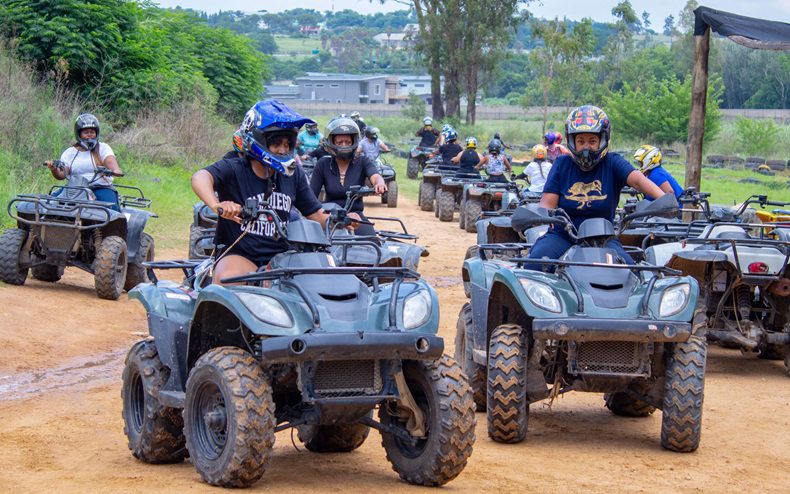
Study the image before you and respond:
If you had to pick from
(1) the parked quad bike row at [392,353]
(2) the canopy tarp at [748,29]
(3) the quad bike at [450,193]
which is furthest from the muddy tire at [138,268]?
(3) the quad bike at [450,193]

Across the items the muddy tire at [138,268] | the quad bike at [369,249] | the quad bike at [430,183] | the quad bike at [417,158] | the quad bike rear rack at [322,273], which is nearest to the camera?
the quad bike rear rack at [322,273]

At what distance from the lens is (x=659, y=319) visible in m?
7.77

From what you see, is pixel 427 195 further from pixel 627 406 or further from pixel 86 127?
pixel 627 406

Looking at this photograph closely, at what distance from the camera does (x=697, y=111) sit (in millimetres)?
19625

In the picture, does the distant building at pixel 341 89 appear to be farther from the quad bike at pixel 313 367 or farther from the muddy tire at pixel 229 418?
the muddy tire at pixel 229 418

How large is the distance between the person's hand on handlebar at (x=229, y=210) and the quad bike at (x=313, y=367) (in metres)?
0.09

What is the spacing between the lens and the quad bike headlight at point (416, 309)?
638 cm

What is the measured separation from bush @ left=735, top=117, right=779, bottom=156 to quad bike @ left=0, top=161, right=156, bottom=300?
127ft

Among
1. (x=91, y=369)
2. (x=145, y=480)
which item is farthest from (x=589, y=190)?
(x=91, y=369)

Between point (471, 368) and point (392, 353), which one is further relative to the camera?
point (471, 368)

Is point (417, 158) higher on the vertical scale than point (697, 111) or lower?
lower

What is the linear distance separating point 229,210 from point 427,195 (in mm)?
23387

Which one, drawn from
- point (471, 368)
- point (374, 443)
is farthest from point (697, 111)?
point (374, 443)

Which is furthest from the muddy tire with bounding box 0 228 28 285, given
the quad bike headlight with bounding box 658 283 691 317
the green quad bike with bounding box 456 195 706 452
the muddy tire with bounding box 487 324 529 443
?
the quad bike headlight with bounding box 658 283 691 317
